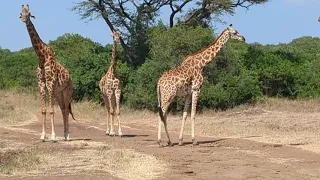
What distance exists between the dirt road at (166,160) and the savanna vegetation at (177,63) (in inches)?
383

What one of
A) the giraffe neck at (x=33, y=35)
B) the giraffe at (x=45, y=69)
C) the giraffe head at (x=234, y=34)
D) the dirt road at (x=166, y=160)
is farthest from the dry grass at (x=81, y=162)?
the giraffe head at (x=234, y=34)

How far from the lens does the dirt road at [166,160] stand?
10523 millimetres

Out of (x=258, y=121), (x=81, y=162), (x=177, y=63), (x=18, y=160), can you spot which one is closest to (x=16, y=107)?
(x=177, y=63)

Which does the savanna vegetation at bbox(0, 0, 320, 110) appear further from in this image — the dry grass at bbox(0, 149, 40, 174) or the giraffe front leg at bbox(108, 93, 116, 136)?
the dry grass at bbox(0, 149, 40, 174)

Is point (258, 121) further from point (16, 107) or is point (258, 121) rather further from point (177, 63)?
point (16, 107)

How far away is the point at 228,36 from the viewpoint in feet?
54.1

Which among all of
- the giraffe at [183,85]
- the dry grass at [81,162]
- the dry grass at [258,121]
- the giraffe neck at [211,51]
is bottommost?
the dry grass at [81,162]

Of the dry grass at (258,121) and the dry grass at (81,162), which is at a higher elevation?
the dry grass at (258,121)

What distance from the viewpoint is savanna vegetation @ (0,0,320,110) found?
26.7 metres

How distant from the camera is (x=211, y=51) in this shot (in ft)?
53.2

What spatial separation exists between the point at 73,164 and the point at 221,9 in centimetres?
2460

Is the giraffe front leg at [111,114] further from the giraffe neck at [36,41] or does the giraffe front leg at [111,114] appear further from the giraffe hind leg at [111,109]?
the giraffe neck at [36,41]

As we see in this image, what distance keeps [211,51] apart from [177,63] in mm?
10641

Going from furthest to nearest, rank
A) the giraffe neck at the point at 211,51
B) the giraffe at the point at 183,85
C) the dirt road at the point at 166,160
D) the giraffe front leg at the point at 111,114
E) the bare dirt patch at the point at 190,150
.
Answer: the giraffe front leg at the point at 111,114, the giraffe neck at the point at 211,51, the giraffe at the point at 183,85, the bare dirt patch at the point at 190,150, the dirt road at the point at 166,160
